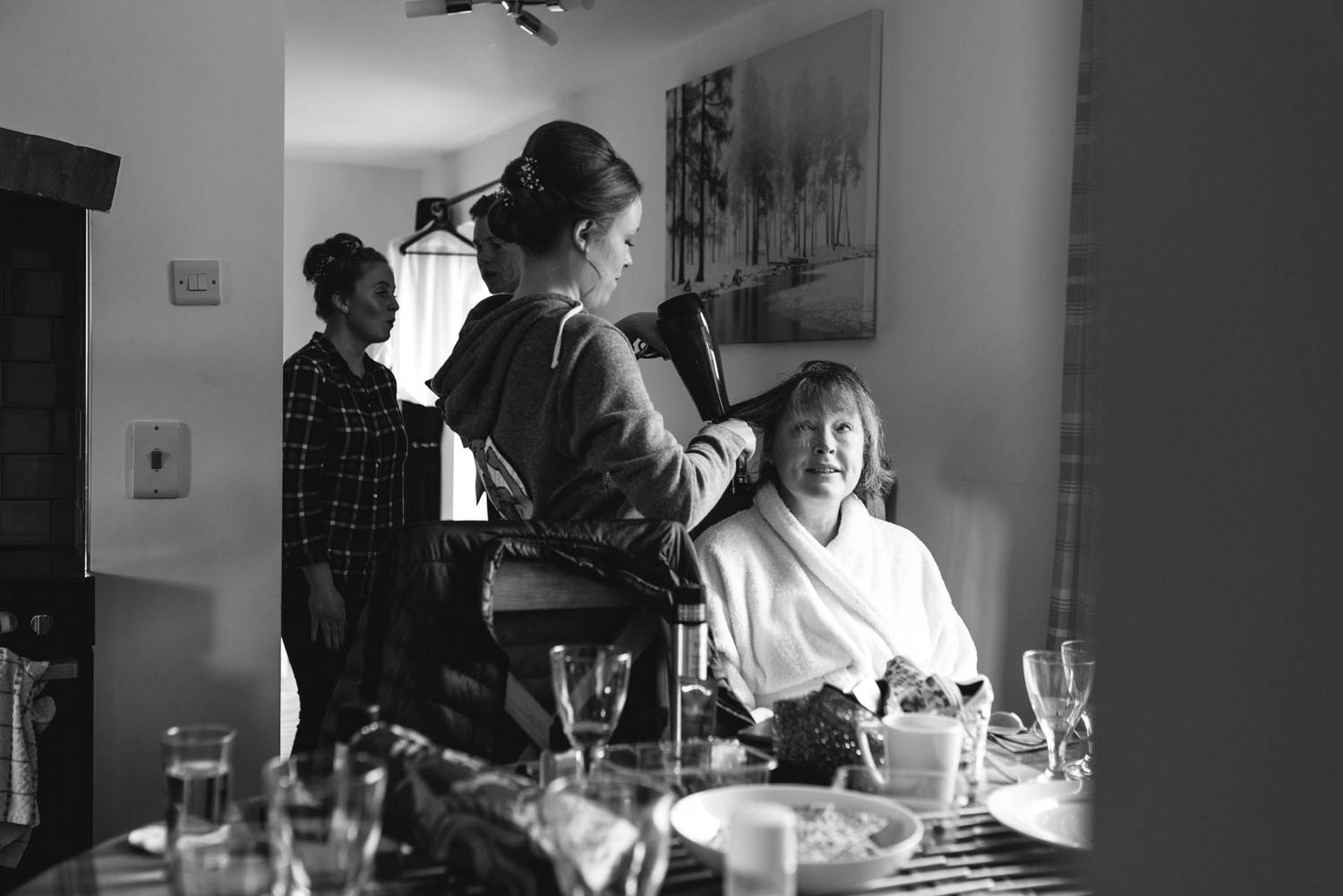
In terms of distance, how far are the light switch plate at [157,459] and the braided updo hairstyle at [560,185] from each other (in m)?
0.88

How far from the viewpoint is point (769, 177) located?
3.81 metres

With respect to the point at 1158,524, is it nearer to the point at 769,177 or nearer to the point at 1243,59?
the point at 1243,59

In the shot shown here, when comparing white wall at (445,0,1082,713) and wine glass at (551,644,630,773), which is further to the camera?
white wall at (445,0,1082,713)

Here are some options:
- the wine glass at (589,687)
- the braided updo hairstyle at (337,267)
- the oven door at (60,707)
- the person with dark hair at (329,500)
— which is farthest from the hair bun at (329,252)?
the wine glass at (589,687)

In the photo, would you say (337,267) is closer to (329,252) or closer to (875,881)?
(329,252)

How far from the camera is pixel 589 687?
106 centimetres

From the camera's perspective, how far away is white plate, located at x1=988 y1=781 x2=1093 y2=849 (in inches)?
39.8

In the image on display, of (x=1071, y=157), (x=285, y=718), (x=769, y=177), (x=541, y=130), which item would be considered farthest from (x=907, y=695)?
(x=285, y=718)

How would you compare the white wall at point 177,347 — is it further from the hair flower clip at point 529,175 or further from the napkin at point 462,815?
the napkin at point 462,815

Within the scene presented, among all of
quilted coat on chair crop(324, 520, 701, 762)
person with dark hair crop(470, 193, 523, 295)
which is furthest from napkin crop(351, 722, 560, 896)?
person with dark hair crop(470, 193, 523, 295)

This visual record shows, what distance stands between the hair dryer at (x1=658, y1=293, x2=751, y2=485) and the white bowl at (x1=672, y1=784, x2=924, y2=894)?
2.68ft

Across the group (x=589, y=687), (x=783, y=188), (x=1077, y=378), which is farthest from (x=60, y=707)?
(x=783, y=188)

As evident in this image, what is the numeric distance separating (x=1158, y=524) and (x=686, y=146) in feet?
13.6

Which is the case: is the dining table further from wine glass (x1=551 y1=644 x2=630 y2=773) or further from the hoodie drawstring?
the hoodie drawstring
